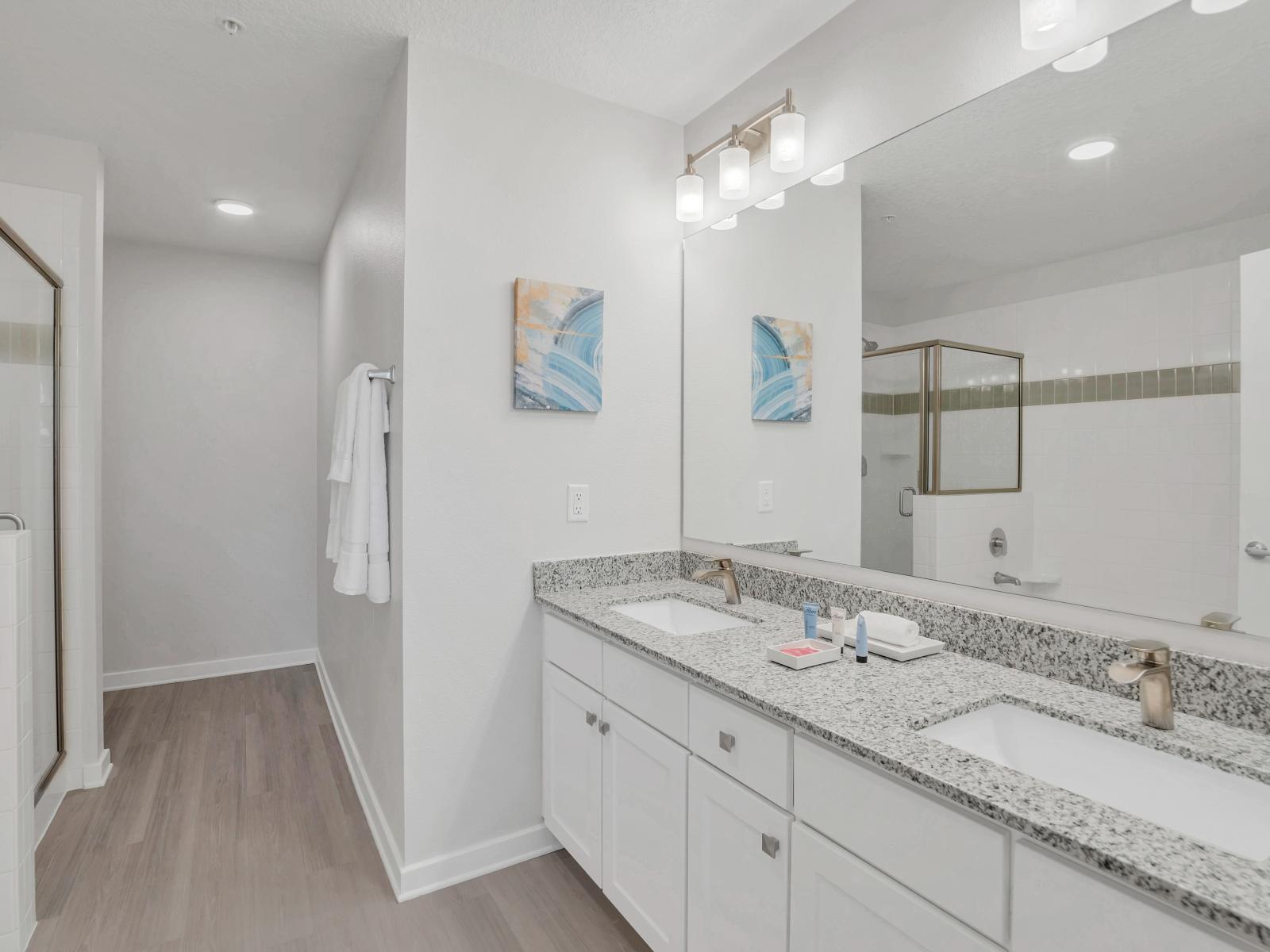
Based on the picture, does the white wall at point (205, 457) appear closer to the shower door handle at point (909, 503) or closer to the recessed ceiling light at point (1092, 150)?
the shower door handle at point (909, 503)

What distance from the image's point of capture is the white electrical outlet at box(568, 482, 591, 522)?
2223 millimetres

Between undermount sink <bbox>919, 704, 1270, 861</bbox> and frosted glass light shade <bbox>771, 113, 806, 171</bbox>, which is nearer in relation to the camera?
undermount sink <bbox>919, 704, 1270, 861</bbox>

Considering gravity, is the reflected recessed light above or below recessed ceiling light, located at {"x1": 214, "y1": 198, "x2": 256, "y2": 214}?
below

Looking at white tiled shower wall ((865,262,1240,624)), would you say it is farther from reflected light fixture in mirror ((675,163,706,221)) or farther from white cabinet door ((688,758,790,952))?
reflected light fixture in mirror ((675,163,706,221))

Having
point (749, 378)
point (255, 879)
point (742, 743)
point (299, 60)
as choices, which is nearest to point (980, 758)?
point (742, 743)

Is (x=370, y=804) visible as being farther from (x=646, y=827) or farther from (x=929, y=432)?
(x=929, y=432)

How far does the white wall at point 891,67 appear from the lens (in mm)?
1452

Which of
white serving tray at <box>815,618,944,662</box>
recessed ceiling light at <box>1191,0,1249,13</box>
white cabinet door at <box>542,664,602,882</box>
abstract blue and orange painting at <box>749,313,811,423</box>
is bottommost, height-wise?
white cabinet door at <box>542,664,602,882</box>

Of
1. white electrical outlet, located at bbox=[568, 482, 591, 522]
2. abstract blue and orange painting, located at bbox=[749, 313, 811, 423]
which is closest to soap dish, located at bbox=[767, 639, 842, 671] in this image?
abstract blue and orange painting, located at bbox=[749, 313, 811, 423]

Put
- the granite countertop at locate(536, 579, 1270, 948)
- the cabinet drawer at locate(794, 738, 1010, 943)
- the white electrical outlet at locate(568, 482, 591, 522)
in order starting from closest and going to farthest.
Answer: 1. the granite countertop at locate(536, 579, 1270, 948)
2. the cabinet drawer at locate(794, 738, 1010, 943)
3. the white electrical outlet at locate(568, 482, 591, 522)

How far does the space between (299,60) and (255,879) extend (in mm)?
2470

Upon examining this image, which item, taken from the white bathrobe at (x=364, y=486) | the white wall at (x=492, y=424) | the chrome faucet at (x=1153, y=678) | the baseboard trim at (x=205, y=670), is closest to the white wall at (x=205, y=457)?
the baseboard trim at (x=205, y=670)

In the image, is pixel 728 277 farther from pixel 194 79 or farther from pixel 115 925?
pixel 115 925

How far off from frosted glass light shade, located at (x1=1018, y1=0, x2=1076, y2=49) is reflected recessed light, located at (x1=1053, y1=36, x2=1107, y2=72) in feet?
0.14
